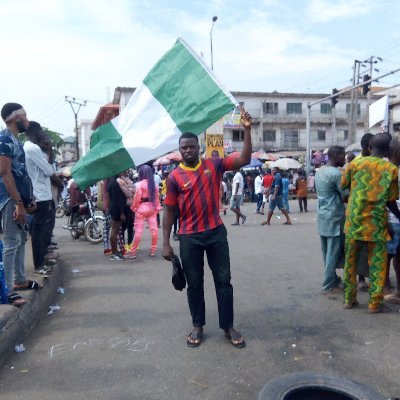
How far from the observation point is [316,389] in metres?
2.88

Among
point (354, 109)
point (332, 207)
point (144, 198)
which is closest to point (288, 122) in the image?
point (354, 109)

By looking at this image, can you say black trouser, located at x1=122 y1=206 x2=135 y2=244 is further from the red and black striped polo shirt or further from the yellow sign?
the yellow sign

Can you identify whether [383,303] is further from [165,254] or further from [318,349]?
[165,254]

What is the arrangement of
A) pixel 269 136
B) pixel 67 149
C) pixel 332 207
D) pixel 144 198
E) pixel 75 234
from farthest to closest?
pixel 67 149 → pixel 269 136 → pixel 75 234 → pixel 144 198 → pixel 332 207

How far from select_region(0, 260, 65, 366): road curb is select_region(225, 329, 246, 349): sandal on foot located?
1977 millimetres

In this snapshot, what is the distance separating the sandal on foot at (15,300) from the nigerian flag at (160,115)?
4.59ft

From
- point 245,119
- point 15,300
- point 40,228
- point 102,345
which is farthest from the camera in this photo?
point 40,228

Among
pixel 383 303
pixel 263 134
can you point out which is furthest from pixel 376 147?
pixel 263 134

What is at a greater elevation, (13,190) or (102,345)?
(13,190)

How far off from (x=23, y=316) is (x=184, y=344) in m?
1.66

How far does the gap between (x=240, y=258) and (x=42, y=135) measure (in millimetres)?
4010

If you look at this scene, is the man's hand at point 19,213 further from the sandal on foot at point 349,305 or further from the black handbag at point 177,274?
the sandal on foot at point 349,305

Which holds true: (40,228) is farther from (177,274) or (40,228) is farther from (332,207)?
(332,207)

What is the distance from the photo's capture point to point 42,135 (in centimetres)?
586
